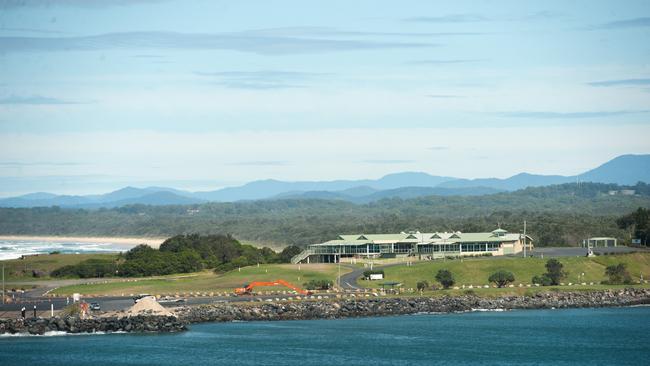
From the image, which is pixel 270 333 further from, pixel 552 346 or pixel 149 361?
pixel 552 346

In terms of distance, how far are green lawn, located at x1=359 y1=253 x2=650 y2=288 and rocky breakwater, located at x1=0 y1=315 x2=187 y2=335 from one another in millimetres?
36153

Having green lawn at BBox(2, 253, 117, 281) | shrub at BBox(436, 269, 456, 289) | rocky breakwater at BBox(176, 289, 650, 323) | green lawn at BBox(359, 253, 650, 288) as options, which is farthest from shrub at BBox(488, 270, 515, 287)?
green lawn at BBox(2, 253, 117, 281)

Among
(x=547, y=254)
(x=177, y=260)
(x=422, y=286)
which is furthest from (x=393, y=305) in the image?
(x=177, y=260)

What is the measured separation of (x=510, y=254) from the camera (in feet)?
510

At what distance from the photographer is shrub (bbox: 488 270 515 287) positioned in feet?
416

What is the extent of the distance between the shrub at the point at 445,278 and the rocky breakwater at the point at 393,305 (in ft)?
20.2

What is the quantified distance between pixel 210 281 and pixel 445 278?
30.3 meters

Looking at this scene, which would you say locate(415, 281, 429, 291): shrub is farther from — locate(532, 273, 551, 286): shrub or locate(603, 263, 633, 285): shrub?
locate(603, 263, 633, 285): shrub

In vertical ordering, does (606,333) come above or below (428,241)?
below

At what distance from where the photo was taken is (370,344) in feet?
296

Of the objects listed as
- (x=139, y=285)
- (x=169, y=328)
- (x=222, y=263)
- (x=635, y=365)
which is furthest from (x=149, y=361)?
(x=222, y=263)

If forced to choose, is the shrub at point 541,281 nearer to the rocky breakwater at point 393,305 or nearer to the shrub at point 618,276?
the rocky breakwater at point 393,305

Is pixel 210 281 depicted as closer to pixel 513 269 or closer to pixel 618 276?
pixel 513 269

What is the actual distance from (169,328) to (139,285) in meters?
35.2
